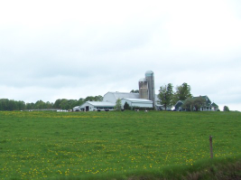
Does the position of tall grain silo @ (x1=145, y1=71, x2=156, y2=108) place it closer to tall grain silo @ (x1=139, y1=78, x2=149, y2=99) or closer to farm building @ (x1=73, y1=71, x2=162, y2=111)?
farm building @ (x1=73, y1=71, x2=162, y2=111)

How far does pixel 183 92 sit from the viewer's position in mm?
109500

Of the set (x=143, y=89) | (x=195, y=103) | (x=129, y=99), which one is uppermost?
(x=143, y=89)

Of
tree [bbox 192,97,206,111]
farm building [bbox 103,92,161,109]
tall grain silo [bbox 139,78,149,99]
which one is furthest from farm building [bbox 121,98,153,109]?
tree [bbox 192,97,206,111]

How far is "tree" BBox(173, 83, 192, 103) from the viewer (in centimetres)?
10888

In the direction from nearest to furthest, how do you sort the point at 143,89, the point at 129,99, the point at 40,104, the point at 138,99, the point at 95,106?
1. the point at 95,106
2. the point at 129,99
3. the point at 138,99
4. the point at 143,89
5. the point at 40,104

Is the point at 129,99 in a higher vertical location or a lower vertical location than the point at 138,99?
lower

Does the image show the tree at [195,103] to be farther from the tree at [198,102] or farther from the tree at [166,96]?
the tree at [166,96]

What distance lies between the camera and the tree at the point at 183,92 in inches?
4286

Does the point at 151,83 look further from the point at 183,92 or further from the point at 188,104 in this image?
the point at 188,104

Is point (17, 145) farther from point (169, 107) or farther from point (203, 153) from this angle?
point (169, 107)

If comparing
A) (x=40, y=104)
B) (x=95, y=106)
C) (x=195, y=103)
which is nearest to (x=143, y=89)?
(x=195, y=103)

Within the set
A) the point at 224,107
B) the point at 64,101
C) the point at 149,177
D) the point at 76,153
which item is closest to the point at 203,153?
the point at 149,177

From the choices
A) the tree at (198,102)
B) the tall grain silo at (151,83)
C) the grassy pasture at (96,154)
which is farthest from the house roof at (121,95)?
the grassy pasture at (96,154)

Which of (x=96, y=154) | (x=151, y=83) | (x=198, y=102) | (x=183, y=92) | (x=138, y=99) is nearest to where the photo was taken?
(x=96, y=154)
